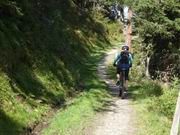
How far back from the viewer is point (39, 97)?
14.5m

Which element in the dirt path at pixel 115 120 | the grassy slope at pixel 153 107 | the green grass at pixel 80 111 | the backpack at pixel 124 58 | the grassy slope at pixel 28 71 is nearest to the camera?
the green grass at pixel 80 111

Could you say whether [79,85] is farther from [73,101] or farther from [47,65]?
[73,101]

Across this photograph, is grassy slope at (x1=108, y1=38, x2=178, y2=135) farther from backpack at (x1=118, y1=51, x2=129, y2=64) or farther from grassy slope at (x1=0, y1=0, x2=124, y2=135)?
grassy slope at (x1=0, y1=0, x2=124, y2=135)

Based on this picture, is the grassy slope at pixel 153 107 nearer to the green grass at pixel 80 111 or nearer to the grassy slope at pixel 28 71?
the green grass at pixel 80 111

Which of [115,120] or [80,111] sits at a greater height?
[80,111]

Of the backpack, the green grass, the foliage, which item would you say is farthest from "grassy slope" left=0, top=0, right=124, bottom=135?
the foliage

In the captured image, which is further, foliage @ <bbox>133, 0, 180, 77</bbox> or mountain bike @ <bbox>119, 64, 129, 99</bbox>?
foliage @ <bbox>133, 0, 180, 77</bbox>

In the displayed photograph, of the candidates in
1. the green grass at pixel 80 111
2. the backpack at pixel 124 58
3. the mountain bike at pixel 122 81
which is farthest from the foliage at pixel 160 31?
the backpack at pixel 124 58

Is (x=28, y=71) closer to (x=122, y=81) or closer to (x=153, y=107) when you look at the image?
(x=122, y=81)

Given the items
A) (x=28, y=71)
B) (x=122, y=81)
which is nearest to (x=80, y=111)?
(x=28, y=71)

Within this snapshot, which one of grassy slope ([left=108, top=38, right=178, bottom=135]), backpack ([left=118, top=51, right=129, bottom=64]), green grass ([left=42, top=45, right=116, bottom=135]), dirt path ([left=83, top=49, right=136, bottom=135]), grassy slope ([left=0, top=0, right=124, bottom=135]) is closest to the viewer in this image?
green grass ([left=42, top=45, right=116, bottom=135])

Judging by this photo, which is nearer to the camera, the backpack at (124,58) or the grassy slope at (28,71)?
the grassy slope at (28,71)


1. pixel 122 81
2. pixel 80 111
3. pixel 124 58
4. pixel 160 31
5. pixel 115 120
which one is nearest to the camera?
pixel 115 120

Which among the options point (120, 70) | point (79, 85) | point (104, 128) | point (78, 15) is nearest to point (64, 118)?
point (104, 128)
